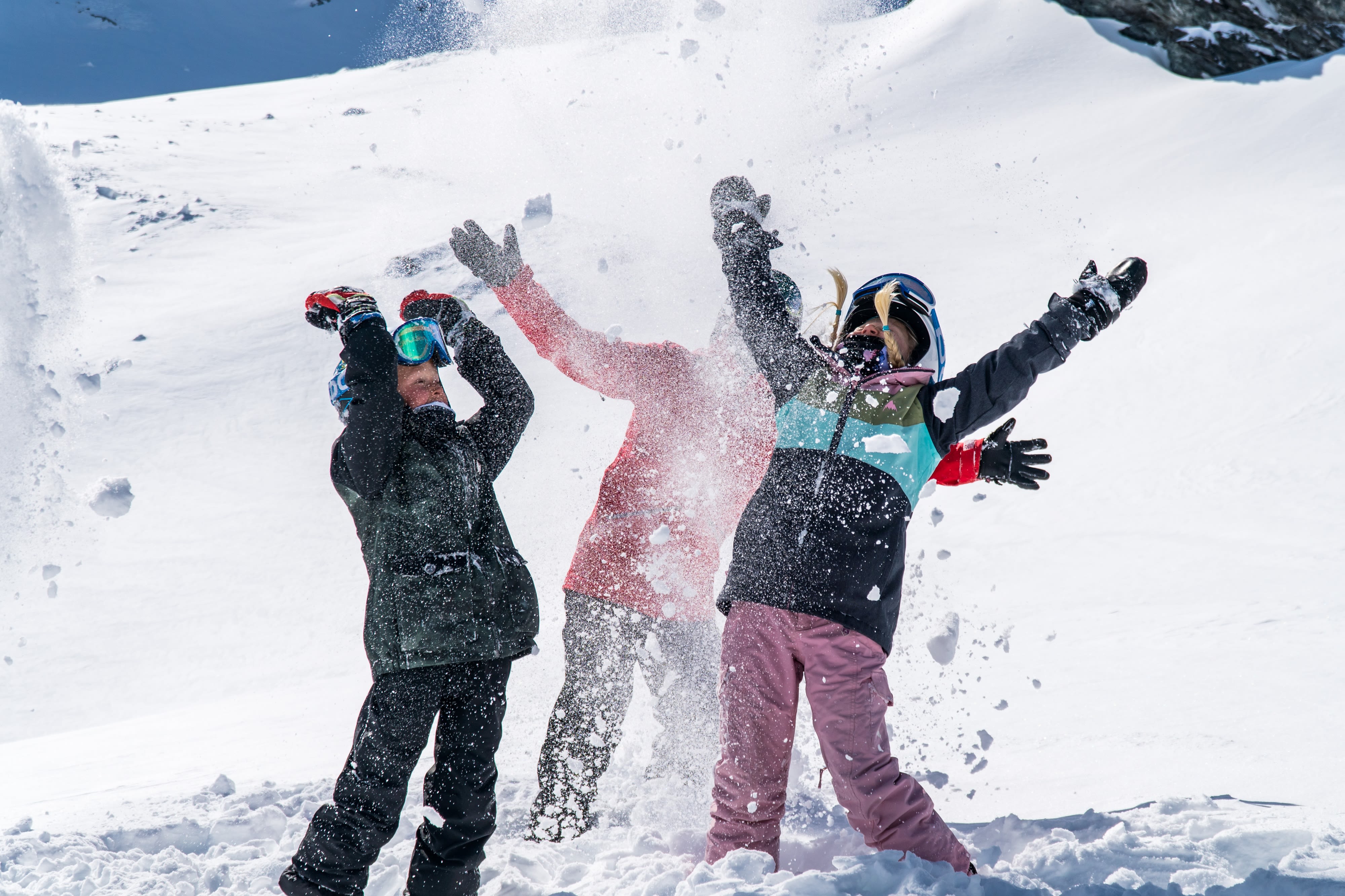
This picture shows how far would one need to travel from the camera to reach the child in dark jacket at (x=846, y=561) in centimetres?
228

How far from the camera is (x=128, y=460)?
326 inches

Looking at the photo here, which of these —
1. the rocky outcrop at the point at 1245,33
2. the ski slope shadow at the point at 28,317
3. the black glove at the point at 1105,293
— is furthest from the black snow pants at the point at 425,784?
the rocky outcrop at the point at 1245,33

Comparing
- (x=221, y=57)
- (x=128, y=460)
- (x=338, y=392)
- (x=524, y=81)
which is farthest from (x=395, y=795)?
(x=221, y=57)

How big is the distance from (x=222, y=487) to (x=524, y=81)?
12623mm

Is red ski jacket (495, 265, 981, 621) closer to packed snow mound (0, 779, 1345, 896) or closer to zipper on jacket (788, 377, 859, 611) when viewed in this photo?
zipper on jacket (788, 377, 859, 611)

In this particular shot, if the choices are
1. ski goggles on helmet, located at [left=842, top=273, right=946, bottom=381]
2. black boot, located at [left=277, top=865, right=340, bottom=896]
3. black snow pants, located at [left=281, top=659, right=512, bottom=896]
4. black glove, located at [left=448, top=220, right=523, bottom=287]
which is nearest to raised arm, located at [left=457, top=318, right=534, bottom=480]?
black glove, located at [left=448, top=220, right=523, bottom=287]

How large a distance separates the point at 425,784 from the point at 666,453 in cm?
121

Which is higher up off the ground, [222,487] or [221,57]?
[221,57]

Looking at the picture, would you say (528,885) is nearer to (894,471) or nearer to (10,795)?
(894,471)

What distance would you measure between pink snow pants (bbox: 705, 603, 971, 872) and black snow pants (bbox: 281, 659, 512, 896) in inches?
Answer: 23.1

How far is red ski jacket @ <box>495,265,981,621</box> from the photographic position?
2.96m

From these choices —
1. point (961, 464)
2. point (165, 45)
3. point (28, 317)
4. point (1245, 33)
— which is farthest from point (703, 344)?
point (165, 45)

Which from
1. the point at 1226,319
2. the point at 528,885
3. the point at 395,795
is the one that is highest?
the point at 1226,319

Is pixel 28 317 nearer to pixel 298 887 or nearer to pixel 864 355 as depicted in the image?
pixel 298 887
